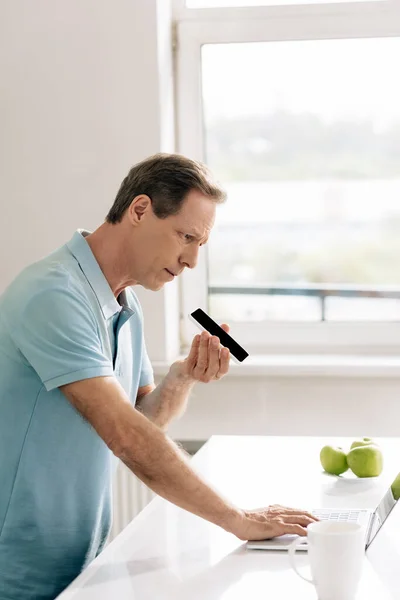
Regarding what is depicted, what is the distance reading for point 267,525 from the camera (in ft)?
4.71

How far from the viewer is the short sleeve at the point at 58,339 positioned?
148 centimetres

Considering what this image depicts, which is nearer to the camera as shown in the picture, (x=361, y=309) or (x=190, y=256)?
(x=190, y=256)

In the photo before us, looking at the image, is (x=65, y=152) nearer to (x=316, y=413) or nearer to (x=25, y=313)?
(x=316, y=413)

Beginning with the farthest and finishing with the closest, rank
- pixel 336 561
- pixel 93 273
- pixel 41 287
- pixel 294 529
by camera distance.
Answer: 1. pixel 93 273
2. pixel 41 287
3. pixel 294 529
4. pixel 336 561

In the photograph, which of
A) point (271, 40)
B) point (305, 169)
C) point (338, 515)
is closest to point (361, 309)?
point (305, 169)

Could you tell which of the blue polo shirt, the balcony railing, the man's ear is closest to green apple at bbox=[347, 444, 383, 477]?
the blue polo shirt

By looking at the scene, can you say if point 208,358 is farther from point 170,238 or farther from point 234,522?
point 234,522

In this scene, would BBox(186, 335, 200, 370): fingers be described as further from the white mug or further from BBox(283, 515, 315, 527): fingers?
the white mug

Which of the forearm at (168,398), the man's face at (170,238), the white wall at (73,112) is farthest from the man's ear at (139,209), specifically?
the white wall at (73,112)

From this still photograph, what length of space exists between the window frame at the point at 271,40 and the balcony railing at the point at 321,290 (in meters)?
0.09

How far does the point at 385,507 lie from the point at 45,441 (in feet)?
1.95

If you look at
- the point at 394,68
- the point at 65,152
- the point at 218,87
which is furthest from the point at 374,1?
the point at 65,152

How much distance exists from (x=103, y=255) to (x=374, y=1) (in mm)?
1616

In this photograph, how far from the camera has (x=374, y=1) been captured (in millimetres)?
2900
